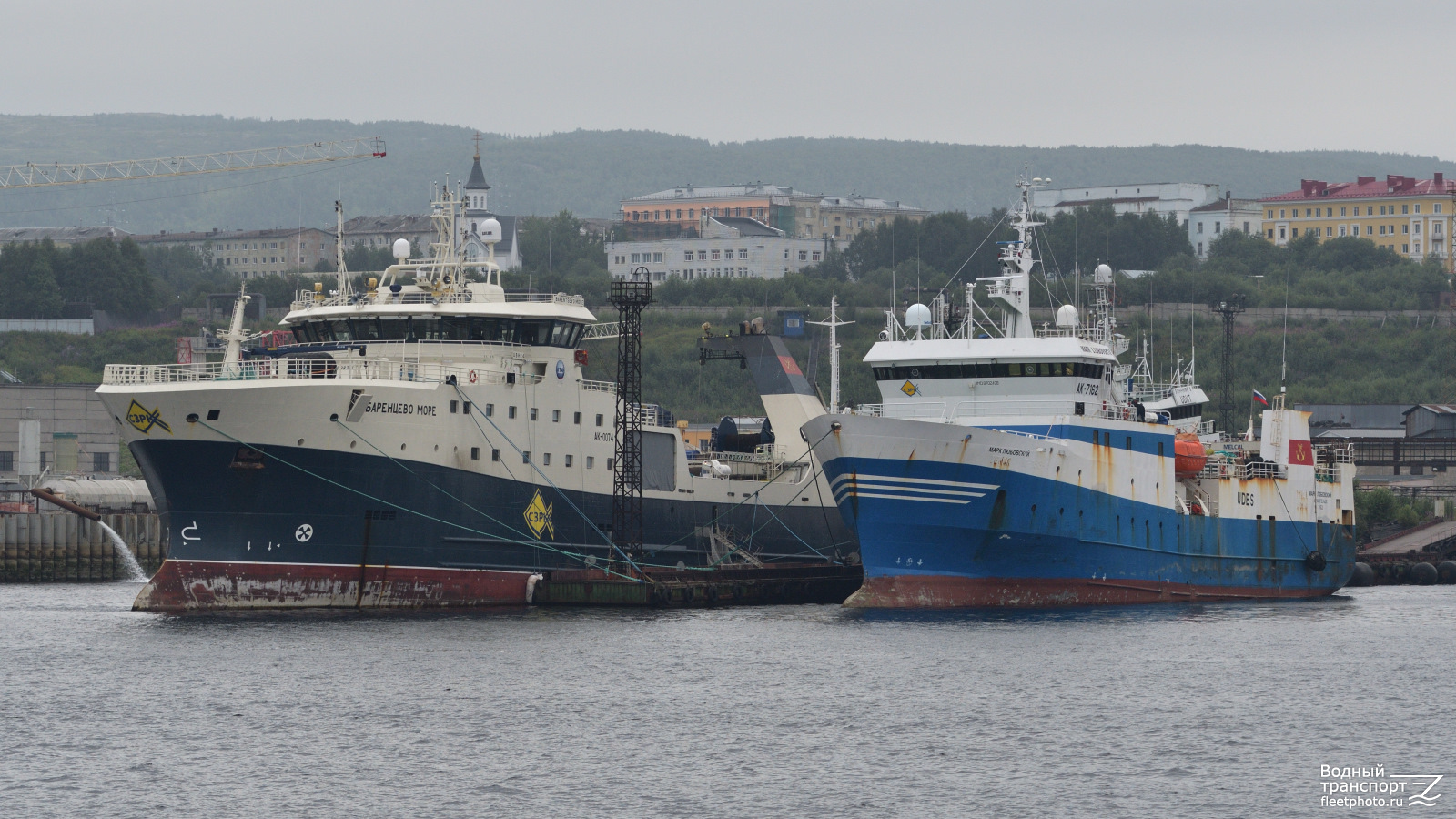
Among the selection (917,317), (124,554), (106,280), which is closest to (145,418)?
(917,317)

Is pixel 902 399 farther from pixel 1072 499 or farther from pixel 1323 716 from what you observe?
pixel 1323 716

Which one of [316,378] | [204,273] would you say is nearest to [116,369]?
[316,378]

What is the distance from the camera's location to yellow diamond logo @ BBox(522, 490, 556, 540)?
5272 centimetres

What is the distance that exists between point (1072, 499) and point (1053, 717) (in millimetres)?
17195

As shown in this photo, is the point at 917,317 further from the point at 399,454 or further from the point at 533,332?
the point at 399,454

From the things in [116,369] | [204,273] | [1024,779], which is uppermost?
[204,273]

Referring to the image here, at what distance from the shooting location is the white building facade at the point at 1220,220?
633 ft

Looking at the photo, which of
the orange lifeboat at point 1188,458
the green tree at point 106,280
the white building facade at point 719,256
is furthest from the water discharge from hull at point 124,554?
the white building facade at point 719,256

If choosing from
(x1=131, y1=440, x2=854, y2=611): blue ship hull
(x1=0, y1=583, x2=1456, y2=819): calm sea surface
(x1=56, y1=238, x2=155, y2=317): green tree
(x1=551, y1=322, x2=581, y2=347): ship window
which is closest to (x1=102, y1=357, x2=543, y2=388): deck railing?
(x1=551, y1=322, x2=581, y2=347): ship window

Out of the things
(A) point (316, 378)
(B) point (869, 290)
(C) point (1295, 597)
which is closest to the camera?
(A) point (316, 378)

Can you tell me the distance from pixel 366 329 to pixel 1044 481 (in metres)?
19.3

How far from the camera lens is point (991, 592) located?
5162cm

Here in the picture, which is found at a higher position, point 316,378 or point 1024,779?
point 316,378

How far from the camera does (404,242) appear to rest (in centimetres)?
5628
